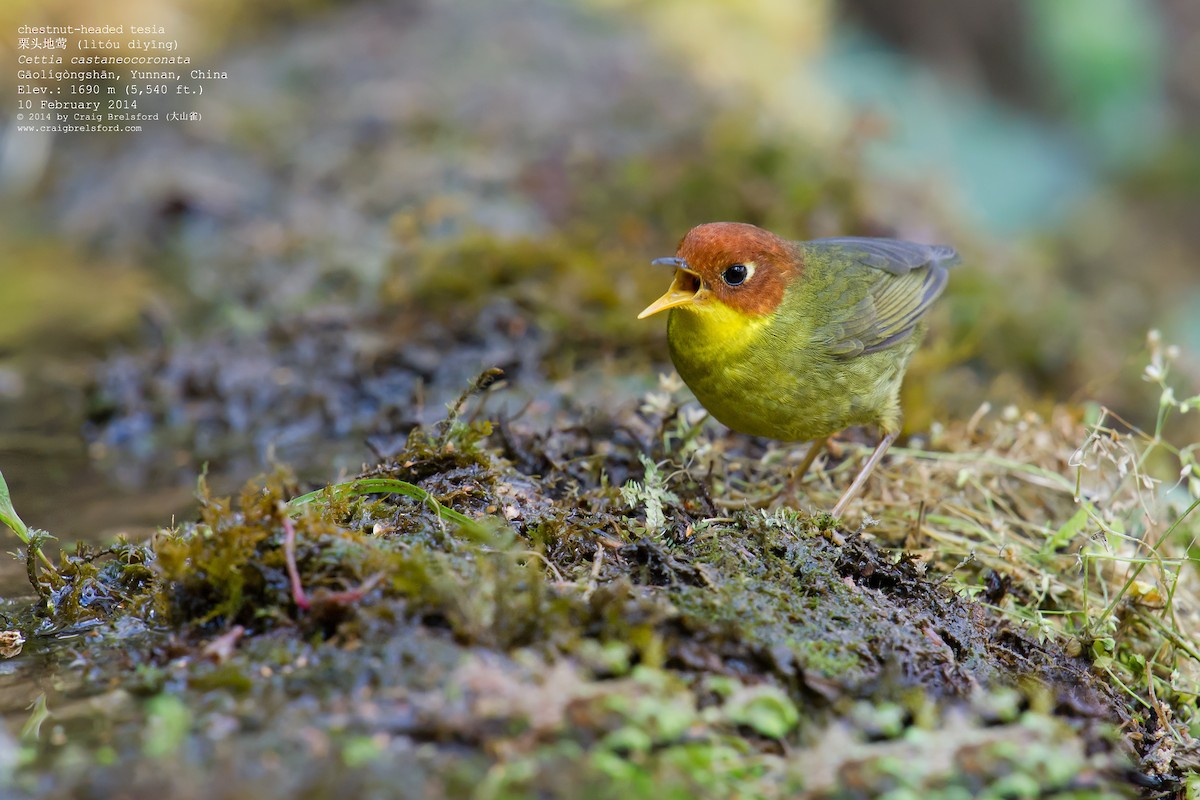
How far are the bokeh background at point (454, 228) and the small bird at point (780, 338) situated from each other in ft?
2.44

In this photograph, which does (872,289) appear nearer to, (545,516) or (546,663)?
(545,516)

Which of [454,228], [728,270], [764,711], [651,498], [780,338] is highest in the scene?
[728,270]

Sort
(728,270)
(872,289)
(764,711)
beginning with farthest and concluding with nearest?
1. (872,289)
2. (728,270)
3. (764,711)

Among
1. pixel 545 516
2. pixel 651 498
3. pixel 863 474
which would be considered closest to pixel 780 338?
pixel 863 474

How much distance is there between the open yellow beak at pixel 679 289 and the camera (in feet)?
12.3

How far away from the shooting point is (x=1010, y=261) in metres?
8.72

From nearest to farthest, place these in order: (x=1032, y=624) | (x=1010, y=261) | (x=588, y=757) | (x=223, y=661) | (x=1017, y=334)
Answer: (x=588, y=757) < (x=223, y=661) < (x=1032, y=624) < (x=1017, y=334) < (x=1010, y=261)

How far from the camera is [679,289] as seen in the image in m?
4.09

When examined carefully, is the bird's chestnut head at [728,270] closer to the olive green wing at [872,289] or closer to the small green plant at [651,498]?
the olive green wing at [872,289]

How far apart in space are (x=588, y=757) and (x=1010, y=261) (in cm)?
758

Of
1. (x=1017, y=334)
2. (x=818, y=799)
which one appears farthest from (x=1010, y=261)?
(x=818, y=799)

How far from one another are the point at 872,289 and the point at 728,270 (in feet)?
2.66

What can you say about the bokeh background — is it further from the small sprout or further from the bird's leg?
the small sprout

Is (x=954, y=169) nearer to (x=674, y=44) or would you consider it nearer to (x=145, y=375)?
(x=674, y=44)
